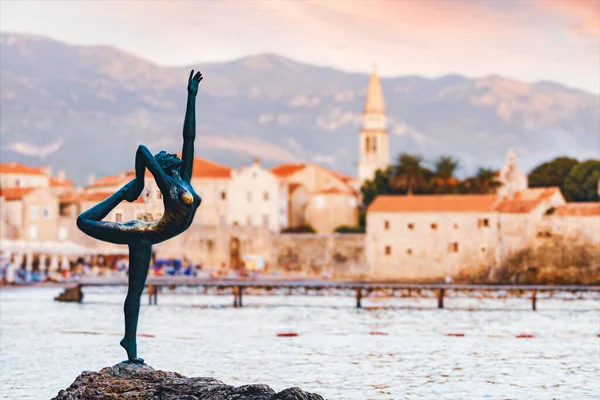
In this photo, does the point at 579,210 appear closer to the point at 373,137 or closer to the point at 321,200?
the point at 321,200

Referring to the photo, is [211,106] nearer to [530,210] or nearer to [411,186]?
[411,186]

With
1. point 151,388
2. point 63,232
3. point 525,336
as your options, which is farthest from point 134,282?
point 63,232

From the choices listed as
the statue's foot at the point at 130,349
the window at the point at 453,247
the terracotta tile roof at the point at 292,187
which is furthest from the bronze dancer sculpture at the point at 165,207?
the terracotta tile roof at the point at 292,187

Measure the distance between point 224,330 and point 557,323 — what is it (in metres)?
15.9

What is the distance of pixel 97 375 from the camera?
14531 millimetres

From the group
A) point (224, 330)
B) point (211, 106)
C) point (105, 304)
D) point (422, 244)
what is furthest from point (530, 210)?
point (211, 106)

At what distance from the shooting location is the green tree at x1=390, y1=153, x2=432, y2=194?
10744 cm

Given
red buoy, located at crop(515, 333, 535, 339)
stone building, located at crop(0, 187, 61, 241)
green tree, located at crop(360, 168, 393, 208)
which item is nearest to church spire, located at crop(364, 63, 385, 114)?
green tree, located at crop(360, 168, 393, 208)

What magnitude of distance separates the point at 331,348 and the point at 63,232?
227 feet

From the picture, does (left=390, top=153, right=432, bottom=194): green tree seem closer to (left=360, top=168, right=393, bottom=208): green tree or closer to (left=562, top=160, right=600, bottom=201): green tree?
(left=360, top=168, right=393, bottom=208): green tree

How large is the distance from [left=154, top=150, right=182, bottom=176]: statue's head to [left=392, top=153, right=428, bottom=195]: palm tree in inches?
3680

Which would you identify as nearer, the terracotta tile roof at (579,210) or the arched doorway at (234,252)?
the terracotta tile roof at (579,210)

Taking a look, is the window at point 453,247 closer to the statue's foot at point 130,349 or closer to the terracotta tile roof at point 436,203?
the terracotta tile roof at point 436,203

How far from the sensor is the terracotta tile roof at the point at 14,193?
3971 inches
